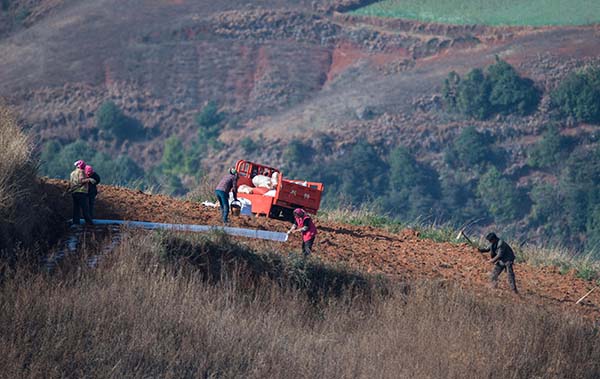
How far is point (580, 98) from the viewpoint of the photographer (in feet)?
283

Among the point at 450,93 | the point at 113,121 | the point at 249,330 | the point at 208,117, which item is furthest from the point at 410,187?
the point at 249,330

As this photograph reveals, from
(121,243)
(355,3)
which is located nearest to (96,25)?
(355,3)

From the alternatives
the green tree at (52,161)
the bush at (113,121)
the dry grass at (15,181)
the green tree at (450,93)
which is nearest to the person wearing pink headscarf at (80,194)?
the dry grass at (15,181)

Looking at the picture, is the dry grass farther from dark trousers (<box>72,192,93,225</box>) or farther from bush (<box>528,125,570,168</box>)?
bush (<box>528,125,570,168</box>)

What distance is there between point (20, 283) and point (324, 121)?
75.2 metres

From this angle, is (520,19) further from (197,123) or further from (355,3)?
(197,123)

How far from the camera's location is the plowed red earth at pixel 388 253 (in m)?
20.4

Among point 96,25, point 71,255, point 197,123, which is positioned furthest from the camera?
point 96,25

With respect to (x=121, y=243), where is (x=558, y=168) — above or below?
below

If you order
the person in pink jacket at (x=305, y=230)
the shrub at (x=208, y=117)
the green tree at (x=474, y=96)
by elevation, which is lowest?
the shrub at (x=208, y=117)

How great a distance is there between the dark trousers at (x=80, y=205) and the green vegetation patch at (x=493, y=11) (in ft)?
299

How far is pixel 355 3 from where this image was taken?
4498 inches

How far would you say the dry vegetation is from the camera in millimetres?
14102

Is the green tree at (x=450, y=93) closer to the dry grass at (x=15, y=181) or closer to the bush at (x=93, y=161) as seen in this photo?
the bush at (x=93, y=161)
